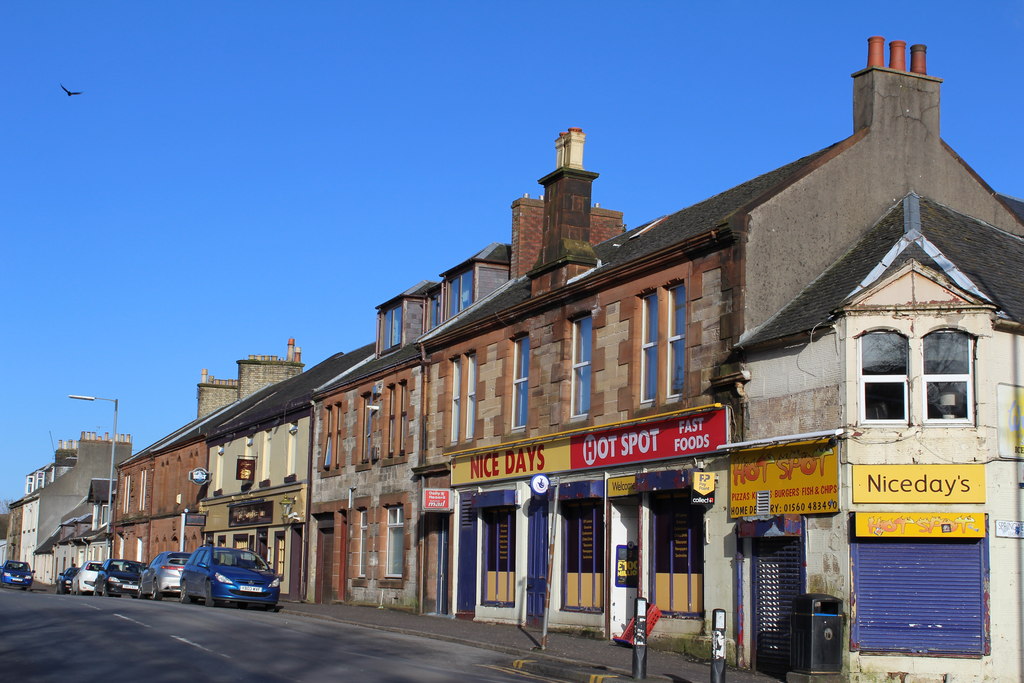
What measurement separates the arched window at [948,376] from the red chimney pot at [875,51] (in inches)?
267

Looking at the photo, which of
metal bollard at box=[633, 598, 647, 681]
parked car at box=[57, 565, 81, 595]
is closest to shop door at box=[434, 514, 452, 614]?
metal bollard at box=[633, 598, 647, 681]

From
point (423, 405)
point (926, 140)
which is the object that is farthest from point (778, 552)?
point (423, 405)

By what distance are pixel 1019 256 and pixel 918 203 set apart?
1962 millimetres

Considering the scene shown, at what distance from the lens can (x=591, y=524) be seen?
23875mm

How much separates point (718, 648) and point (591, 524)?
9.32m

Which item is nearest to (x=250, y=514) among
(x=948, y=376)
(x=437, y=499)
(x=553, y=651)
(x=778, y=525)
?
(x=437, y=499)

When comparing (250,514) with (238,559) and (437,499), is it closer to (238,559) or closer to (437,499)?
(238,559)

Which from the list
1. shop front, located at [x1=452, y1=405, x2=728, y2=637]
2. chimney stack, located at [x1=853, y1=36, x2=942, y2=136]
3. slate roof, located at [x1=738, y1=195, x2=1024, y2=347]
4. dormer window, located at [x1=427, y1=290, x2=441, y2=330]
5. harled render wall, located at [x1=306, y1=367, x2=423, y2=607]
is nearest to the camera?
slate roof, located at [x1=738, y1=195, x2=1024, y2=347]

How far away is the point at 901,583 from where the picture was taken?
55.9ft

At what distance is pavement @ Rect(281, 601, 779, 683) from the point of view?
17.0 metres

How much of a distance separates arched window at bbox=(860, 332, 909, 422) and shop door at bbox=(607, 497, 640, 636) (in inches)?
234

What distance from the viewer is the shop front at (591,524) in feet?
67.5

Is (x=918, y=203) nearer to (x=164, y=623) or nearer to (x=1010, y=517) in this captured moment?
(x=1010, y=517)

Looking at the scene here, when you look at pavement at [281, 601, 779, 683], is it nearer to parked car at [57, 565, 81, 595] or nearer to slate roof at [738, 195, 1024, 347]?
slate roof at [738, 195, 1024, 347]
